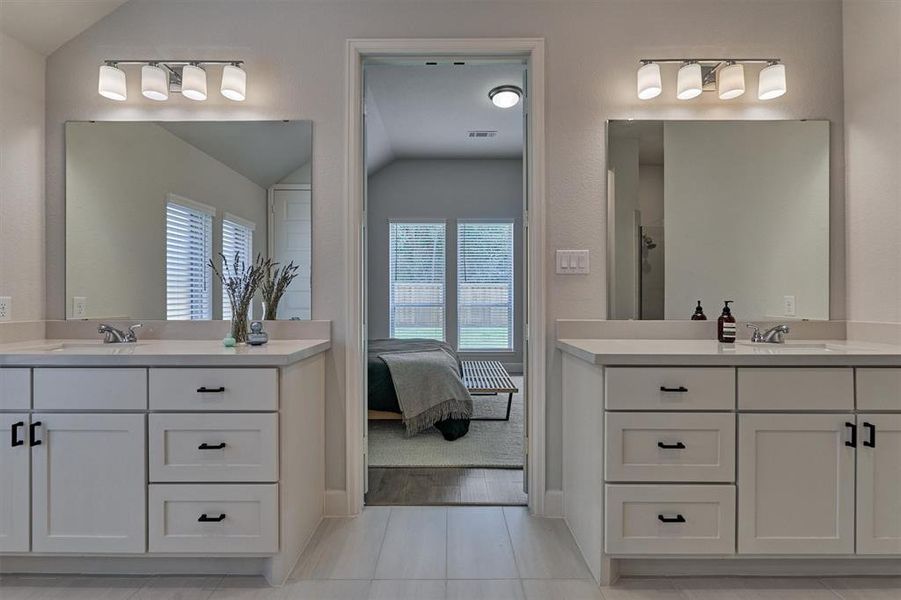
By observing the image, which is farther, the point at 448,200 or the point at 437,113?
the point at 448,200

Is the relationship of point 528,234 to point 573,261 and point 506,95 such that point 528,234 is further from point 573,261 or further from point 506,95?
point 506,95

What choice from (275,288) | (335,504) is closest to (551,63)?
(275,288)

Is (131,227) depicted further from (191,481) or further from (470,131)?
(470,131)

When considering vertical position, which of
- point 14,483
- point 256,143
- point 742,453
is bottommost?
point 14,483

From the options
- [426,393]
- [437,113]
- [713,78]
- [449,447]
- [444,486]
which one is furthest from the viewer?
[437,113]

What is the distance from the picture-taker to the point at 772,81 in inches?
87.4

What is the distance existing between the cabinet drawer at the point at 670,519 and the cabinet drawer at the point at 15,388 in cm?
205

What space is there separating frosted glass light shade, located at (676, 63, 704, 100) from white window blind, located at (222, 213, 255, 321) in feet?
6.93

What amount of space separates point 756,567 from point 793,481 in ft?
1.24

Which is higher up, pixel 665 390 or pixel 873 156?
pixel 873 156

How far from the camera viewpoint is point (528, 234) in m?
2.37

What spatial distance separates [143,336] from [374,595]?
62.0 inches

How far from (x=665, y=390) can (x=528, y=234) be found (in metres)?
0.98

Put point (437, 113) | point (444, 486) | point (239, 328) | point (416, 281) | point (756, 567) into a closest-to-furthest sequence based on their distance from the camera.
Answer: point (756, 567) < point (239, 328) < point (444, 486) < point (437, 113) < point (416, 281)
